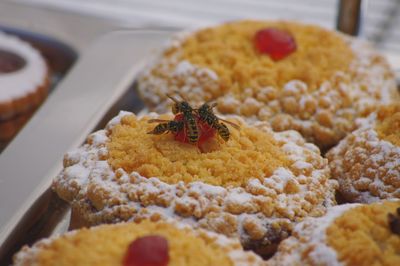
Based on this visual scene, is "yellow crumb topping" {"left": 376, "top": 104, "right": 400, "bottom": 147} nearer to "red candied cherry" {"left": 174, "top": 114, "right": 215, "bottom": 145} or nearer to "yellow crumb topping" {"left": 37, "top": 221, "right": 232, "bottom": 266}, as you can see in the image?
"red candied cherry" {"left": 174, "top": 114, "right": 215, "bottom": 145}

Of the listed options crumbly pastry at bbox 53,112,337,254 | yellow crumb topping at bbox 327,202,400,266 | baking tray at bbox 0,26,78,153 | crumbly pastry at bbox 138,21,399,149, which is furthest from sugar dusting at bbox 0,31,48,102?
yellow crumb topping at bbox 327,202,400,266

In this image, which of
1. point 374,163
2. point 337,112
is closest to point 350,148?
point 374,163

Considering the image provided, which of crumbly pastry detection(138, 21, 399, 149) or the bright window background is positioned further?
the bright window background

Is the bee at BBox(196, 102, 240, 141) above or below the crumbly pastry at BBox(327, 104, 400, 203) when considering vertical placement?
above

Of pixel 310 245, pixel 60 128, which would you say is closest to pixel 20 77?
pixel 60 128

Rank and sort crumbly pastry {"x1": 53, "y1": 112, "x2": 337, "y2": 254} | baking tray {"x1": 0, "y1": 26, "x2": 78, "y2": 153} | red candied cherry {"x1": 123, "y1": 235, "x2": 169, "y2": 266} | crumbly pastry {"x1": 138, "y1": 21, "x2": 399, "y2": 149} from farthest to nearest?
baking tray {"x1": 0, "y1": 26, "x2": 78, "y2": 153}, crumbly pastry {"x1": 138, "y1": 21, "x2": 399, "y2": 149}, crumbly pastry {"x1": 53, "y1": 112, "x2": 337, "y2": 254}, red candied cherry {"x1": 123, "y1": 235, "x2": 169, "y2": 266}

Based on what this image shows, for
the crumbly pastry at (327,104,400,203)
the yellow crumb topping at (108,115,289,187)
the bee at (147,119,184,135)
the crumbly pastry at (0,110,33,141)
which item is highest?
the bee at (147,119,184,135)

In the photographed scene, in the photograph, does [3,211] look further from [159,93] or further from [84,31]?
[84,31]

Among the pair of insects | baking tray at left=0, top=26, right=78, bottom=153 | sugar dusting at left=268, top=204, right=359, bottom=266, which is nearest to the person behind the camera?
sugar dusting at left=268, top=204, right=359, bottom=266
